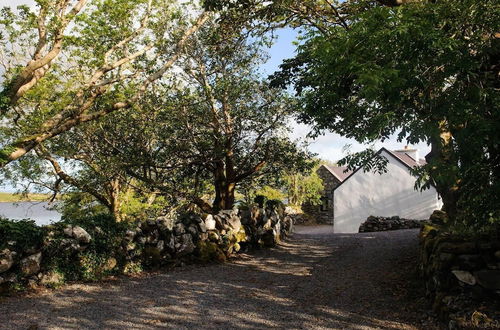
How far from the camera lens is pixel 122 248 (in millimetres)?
10477

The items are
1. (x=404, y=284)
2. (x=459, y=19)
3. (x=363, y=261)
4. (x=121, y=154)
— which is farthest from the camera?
(x=121, y=154)

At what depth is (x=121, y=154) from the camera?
1542 centimetres

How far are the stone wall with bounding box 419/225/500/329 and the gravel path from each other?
457 millimetres

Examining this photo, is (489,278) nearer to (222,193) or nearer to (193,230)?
(193,230)

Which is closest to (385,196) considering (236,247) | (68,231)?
(236,247)

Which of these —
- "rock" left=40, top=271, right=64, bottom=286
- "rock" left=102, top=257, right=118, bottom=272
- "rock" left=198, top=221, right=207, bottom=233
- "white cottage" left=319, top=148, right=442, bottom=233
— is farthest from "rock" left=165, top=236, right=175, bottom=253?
"white cottage" left=319, top=148, right=442, bottom=233

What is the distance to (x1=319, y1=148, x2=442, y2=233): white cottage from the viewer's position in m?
28.7

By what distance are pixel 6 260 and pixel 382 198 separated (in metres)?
27.0

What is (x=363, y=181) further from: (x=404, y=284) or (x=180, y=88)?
(x=404, y=284)

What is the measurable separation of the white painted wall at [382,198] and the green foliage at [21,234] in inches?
1005

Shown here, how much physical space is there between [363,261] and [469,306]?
6.13 metres

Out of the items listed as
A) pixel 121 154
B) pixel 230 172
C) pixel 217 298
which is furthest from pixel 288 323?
pixel 121 154

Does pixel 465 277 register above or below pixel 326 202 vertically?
below

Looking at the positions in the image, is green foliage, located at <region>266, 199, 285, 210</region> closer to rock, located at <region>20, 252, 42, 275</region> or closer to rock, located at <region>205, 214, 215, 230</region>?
rock, located at <region>205, 214, 215, 230</region>
